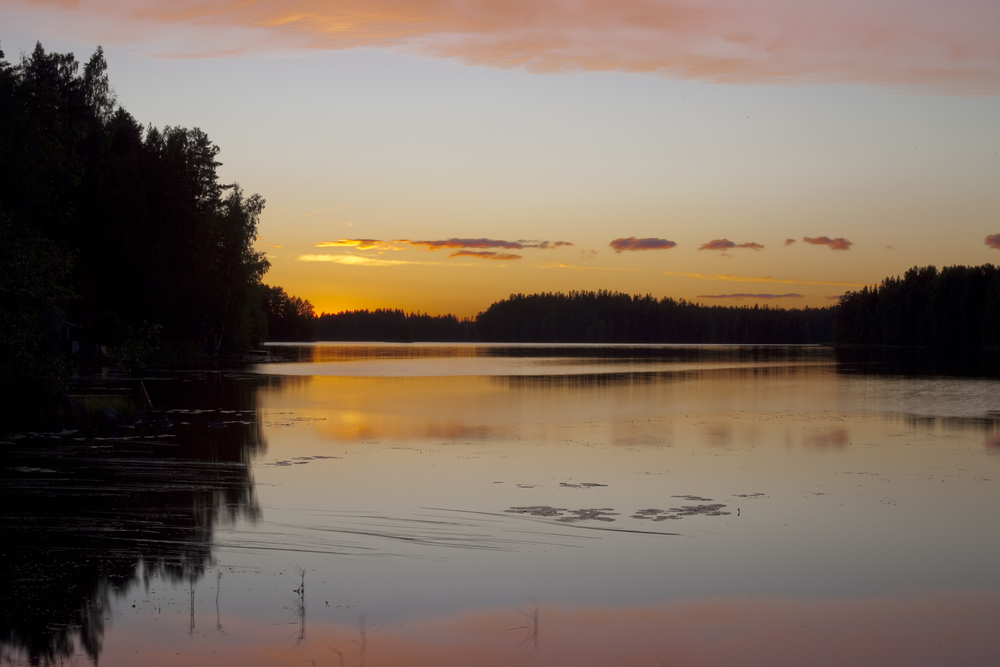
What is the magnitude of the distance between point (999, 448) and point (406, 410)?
19.1m

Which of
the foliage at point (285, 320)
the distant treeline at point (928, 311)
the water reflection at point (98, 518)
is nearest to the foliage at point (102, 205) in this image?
the water reflection at point (98, 518)

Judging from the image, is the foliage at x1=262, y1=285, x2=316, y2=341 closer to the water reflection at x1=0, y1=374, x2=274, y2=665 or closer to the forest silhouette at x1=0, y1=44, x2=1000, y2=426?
the forest silhouette at x1=0, y1=44, x2=1000, y2=426

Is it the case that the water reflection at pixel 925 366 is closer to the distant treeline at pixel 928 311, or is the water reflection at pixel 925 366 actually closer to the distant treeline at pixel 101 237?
the distant treeline at pixel 928 311

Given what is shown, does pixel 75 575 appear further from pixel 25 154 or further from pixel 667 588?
pixel 25 154

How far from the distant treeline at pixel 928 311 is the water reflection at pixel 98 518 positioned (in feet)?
422

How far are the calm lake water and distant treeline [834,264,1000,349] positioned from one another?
122 m

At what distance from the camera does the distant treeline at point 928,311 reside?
132 meters

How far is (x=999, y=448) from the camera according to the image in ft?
70.8

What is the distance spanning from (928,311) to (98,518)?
146335 mm

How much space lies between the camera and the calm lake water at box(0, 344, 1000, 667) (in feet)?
27.9

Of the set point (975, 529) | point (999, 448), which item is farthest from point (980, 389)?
point (975, 529)

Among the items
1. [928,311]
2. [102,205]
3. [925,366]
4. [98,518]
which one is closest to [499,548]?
[98,518]

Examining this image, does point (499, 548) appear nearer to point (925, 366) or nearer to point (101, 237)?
point (101, 237)

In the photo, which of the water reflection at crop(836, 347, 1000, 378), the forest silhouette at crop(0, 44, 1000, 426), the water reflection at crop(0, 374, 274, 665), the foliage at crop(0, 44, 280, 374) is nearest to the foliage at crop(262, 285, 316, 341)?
the forest silhouette at crop(0, 44, 1000, 426)
